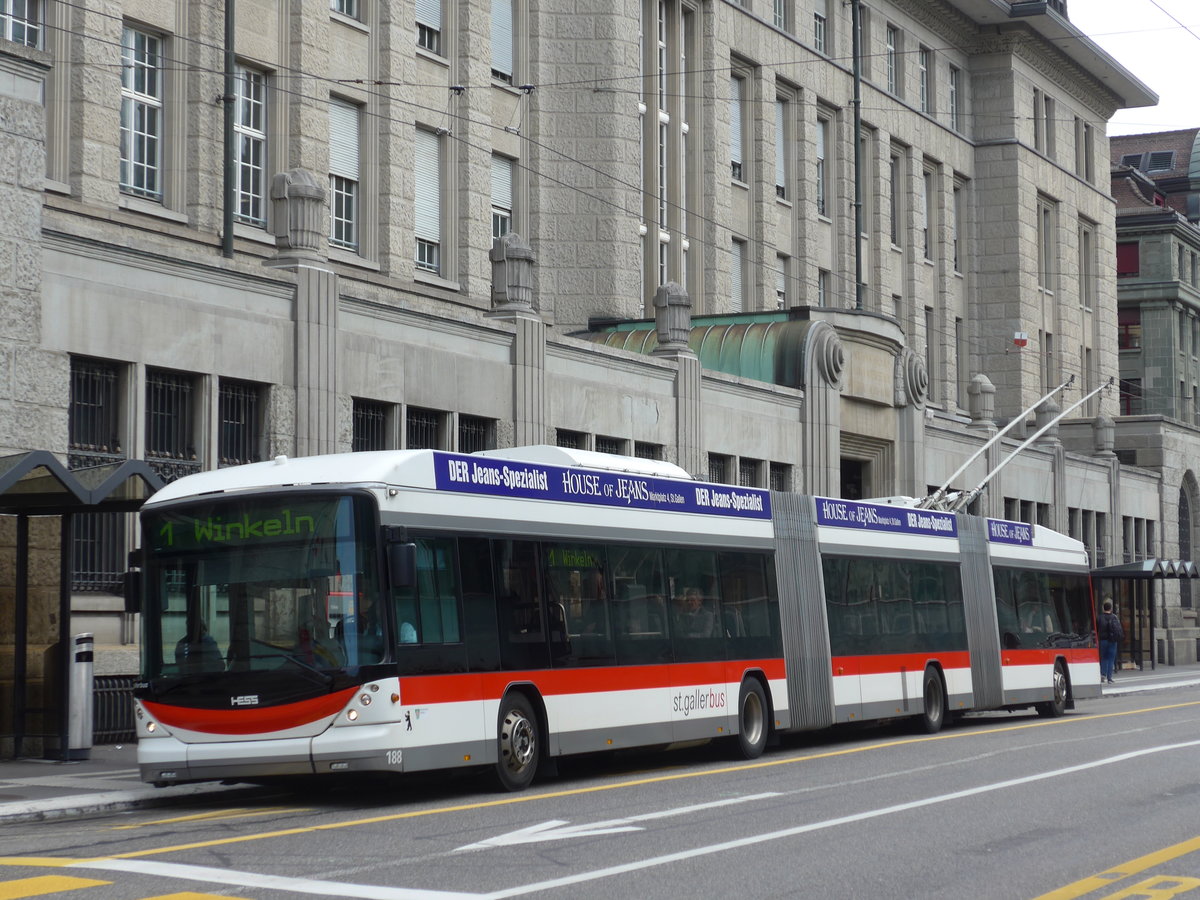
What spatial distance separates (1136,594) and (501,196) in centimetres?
2665

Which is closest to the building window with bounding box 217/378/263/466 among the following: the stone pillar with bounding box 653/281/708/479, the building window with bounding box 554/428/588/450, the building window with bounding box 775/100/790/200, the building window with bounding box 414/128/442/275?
the building window with bounding box 554/428/588/450

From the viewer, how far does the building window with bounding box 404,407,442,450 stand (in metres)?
27.2

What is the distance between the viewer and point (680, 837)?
39.9ft

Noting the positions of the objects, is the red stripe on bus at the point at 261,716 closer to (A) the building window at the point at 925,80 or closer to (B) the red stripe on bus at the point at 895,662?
(B) the red stripe on bus at the point at 895,662

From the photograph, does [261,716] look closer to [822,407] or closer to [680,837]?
[680,837]

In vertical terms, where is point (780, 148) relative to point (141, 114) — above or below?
above

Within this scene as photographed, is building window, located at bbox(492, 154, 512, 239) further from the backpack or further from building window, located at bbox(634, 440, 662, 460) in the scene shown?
the backpack

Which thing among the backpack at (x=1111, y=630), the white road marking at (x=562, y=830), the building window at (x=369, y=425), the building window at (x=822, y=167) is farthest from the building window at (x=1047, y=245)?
the white road marking at (x=562, y=830)

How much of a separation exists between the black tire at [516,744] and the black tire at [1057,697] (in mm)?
14719

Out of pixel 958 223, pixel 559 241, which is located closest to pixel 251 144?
pixel 559 241

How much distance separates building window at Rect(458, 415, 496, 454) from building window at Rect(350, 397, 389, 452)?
6.27ft

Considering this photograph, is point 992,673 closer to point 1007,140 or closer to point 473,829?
point 473,829

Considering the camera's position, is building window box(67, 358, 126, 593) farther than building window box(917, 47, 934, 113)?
No

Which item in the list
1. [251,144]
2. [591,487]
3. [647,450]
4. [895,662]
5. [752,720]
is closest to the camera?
[591,487]
